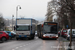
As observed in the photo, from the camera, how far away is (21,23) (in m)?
32.0

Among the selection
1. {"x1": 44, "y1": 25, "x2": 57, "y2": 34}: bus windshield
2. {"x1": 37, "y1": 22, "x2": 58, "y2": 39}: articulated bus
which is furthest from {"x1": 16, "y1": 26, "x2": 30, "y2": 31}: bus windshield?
{"x1": 44, "y1": 25, "x2": 57, "y2": 34}: bus windshield

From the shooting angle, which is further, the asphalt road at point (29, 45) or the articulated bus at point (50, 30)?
the articulated bus at point (50, 30)

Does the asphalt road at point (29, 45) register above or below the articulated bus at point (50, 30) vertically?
below

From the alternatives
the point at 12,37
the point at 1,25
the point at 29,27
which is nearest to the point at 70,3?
the point at 29,27

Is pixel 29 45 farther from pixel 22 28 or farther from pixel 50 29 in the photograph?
pixel 50 29

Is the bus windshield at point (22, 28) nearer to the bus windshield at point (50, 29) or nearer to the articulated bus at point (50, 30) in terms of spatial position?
the articulated bus at point (50, 30)

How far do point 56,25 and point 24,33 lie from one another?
205 inches

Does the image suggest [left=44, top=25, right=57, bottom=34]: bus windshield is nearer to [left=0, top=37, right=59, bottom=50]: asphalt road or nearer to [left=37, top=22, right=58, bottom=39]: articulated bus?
[left=37, top=22, right=58, bottom=39]: articulated bus

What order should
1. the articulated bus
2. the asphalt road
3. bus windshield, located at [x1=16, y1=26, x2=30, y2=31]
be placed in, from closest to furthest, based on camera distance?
the asphalt road
bus windshield, located at [x1=16, y1=26, x2=30, y2=31]
the articulated bus

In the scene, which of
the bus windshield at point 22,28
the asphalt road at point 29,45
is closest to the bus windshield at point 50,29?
the bus windshield at point 22,28

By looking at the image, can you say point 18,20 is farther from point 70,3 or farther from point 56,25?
point 70,3

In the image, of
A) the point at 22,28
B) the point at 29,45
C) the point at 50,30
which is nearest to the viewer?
the point at 29,45

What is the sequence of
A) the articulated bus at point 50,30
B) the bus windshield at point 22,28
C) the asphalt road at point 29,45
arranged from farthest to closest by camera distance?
the articulated bus at point 50,30, the bus windshield at point 22,28, the asphalt road at point 29,45

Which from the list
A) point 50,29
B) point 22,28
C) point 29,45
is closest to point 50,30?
point 50,29
